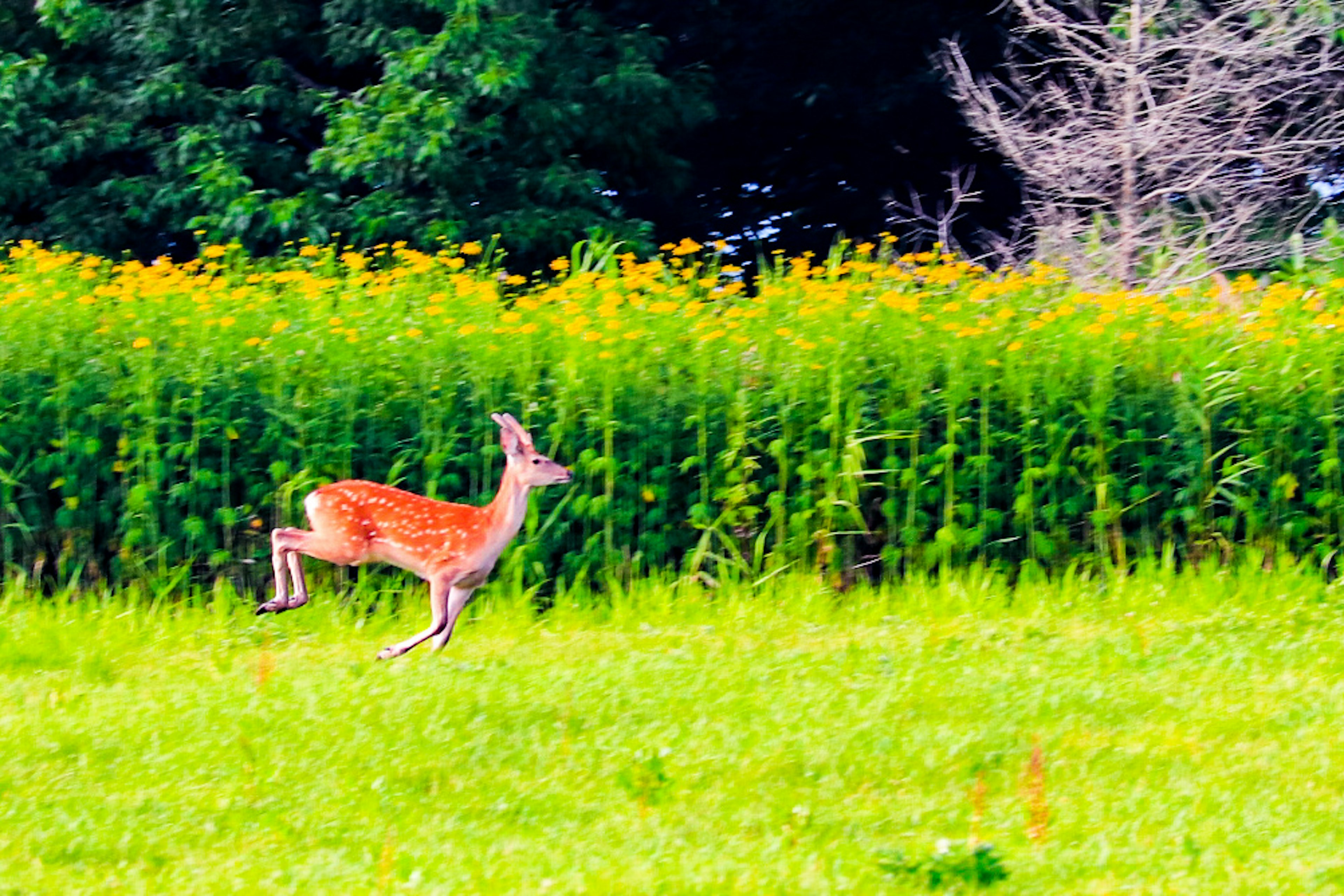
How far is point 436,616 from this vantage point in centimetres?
706

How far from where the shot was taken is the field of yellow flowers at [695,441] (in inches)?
351

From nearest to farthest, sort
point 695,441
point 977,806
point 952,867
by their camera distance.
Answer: point 952,867, point 977,806, point 695,441

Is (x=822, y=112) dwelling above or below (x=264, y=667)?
above

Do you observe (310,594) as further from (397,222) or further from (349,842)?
(397,222)

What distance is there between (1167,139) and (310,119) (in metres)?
8.27

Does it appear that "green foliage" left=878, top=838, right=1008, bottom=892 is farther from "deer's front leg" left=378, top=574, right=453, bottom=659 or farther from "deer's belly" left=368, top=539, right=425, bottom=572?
"deer's belly" left=368, top=539, right=425, bottom=572

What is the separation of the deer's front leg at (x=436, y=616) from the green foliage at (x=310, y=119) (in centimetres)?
854

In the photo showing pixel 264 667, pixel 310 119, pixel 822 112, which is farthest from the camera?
pixel 822 112

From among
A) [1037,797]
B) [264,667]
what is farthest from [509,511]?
[1037,797]

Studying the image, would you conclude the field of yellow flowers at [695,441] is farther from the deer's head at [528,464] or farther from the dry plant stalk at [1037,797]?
the dry plant stalk at [1037,797]

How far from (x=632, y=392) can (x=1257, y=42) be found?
631 cm

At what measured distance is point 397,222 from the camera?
16.0 m

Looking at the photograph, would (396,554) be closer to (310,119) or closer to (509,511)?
(509,511)

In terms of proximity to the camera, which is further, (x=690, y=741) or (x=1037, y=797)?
(x=690, y=741)
